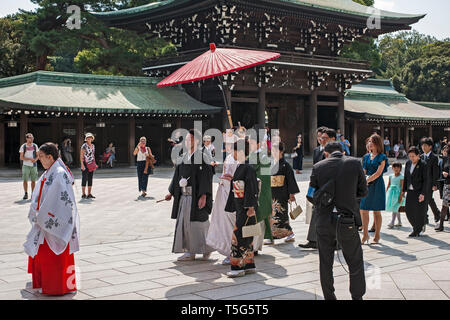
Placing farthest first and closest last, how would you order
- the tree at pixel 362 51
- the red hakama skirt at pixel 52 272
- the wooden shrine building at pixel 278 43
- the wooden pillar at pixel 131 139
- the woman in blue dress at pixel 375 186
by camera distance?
the tree at pixel 362 51 → the wooden shrine building at pixel 278 43 → the wooden pillar at pixel 131 139 → the woman in blue dress at pixel 375 186 → the red hakama skirt at pixel 52 272

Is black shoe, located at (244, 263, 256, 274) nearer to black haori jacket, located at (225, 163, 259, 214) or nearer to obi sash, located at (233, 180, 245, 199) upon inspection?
black haori jacket, located at (225, 163, 259, 214)

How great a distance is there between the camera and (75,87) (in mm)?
23469

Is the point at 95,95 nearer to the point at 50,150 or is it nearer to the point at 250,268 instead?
the point at 50,150

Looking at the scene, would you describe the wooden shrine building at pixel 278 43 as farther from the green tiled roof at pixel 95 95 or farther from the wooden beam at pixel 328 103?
the green tiled roof at pixel 95 95

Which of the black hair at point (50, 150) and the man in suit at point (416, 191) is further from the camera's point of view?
the man in suit at point (416, 191)

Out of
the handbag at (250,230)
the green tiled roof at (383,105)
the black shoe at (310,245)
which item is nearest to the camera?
the handbag at (250,230)

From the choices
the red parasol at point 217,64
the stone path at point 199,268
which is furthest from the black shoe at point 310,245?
the red parasol at point 217,64

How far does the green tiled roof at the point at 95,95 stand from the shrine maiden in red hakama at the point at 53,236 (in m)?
15.3

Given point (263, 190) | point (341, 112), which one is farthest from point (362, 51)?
point (263, 190)

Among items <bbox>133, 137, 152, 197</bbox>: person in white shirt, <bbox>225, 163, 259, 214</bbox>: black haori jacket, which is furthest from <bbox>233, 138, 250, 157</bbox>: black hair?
<bbox>133, 137, 152, 197</bbox>: person in white shirt

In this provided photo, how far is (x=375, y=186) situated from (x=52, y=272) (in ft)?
17.0

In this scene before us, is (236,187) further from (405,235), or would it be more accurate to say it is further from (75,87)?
(75,87)

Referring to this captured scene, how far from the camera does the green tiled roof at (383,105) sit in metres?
31.6
